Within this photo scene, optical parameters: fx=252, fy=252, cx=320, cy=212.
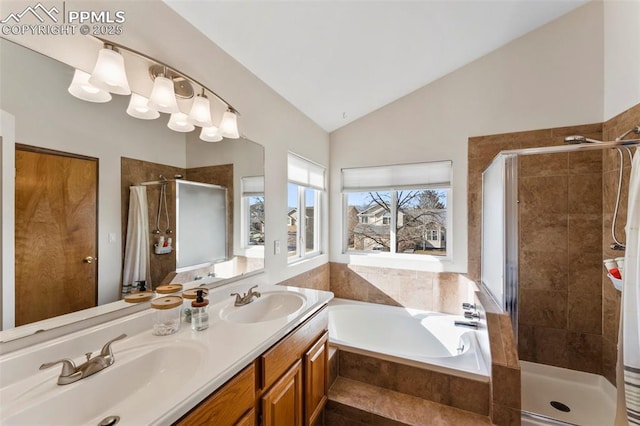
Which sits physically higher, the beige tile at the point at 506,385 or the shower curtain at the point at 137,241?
the shower curtain at the point at 137,241

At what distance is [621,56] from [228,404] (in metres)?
3.32

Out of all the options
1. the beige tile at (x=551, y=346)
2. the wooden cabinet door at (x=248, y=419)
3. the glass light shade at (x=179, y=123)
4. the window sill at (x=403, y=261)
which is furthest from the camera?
the window sill at (x=403, y=261)

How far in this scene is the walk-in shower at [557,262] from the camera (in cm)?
190

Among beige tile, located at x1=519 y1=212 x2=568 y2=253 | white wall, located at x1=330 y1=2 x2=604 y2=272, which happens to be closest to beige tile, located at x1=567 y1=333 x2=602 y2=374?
beige tile, located at x1=519 y1=212 x2=568 y2=253

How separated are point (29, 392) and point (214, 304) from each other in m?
0.81

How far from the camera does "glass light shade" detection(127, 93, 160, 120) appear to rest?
45.4 inches

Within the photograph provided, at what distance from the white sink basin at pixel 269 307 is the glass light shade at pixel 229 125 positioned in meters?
1.09

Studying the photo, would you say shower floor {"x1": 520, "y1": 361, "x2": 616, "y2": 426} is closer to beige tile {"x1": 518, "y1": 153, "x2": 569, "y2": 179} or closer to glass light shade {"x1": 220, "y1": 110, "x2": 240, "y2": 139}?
beige tile {"x1": 518, "y1": 153, "x2": 569, "y2": 179}

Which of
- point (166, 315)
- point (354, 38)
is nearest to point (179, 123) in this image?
point (166, 315)

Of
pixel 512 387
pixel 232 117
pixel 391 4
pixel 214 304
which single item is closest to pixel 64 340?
pixel 214 304

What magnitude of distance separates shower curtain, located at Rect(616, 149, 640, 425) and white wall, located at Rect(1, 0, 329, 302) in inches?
84.1

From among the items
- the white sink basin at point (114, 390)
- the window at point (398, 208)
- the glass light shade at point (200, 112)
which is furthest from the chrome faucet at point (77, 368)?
the window at point (398, 208)

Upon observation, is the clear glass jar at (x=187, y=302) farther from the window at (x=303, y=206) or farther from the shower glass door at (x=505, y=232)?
the shower glass door at (x=505, y=232)

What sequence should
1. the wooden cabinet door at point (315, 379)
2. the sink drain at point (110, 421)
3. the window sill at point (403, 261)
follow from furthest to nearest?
the window sill at point (403, 261) < the wooden cabinet door at point (315, 379) < the sink drain at point (110, 421)
